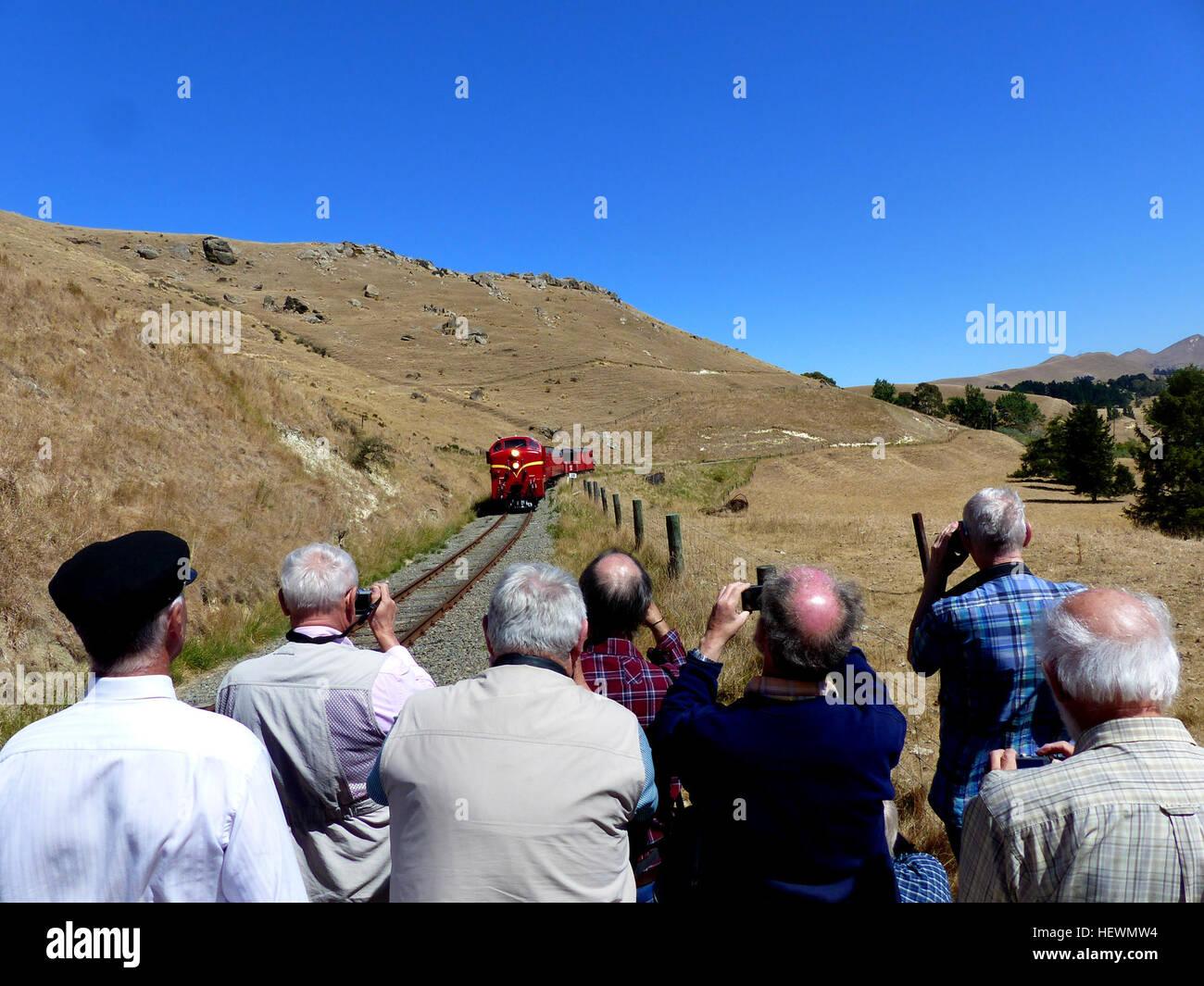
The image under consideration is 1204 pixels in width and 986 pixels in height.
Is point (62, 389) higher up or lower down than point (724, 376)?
lower down

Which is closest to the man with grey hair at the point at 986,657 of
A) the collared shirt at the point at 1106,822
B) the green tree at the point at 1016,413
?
the collared shirt at the point at 1106,822

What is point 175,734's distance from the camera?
159 cm

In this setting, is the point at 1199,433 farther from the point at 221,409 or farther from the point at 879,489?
the point at 221,409

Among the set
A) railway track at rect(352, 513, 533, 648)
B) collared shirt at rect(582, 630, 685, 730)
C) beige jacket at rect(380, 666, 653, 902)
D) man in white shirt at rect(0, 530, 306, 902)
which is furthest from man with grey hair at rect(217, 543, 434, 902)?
railway track at rect(352, 513, 533, 648)

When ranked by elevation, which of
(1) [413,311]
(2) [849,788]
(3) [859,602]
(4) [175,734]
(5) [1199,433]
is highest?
(1) [413,311]

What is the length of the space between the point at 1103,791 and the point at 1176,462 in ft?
87.5

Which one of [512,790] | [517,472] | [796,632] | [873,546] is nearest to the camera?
[512,790]

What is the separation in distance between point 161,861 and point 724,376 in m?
95.1

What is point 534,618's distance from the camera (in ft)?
7.38

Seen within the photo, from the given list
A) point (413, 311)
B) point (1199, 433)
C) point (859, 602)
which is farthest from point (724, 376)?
point (859, 602)

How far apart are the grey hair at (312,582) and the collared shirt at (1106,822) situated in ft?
7.72

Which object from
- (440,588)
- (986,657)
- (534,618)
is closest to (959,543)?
(986,657)

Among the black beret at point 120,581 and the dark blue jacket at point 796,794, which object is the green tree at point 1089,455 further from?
the black beret at point 120,581

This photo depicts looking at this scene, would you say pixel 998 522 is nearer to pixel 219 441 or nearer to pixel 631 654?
pixel 631 654
